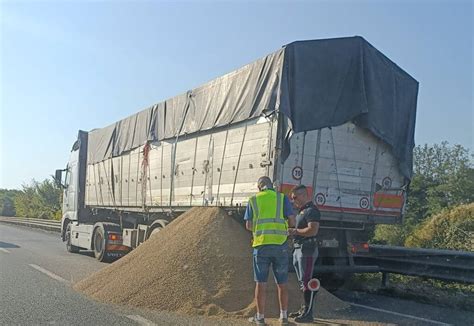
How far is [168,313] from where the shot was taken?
712 centimetres

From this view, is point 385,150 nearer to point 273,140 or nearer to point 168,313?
point 273,140

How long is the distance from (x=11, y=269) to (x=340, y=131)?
7555 mm

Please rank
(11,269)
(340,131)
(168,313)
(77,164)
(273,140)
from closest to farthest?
(168,313) < (273,140) < (340,131) < (11,269) < (77,164)

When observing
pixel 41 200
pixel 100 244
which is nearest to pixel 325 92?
pixel 100 244

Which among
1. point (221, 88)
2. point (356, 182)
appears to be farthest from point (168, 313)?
point (221, 88)

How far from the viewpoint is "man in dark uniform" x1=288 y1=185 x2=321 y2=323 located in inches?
267

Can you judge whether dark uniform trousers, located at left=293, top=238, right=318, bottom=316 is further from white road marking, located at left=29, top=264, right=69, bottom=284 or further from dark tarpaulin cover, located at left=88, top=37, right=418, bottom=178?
white road marking, located at left=29, top=264, right=69, bottom=284

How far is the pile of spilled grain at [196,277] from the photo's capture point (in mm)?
7297

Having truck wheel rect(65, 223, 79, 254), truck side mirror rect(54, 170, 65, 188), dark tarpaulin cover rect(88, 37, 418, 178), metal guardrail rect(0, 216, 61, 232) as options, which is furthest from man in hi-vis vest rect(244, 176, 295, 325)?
metal guardrail rect(0, 216, 61, 232)

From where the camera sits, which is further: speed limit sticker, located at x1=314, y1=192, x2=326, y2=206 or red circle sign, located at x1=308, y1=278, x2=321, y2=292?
speed limit sticker, located at x1=314, y1=192, x2=326, y2=206

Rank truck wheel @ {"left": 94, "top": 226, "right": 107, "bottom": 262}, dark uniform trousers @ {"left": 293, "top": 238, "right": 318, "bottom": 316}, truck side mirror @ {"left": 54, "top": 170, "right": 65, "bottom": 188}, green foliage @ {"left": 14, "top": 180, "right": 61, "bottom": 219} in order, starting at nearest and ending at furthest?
dark uniform trousers @ {"left": 293, "top": 238, "right": 318, "bottom": 316} < truck wheel @ {"left": 94, "top": 226, "right": 107, "bottom": 262} < truck side mirror @ {"left": 54, "top": 170, "right": 65, "bottom": 188} < green foliage @ {"left": 14, "top": 180, "right": 61, "bottom": 219}

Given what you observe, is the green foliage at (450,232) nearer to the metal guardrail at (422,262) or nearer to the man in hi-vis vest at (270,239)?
the metal guardrail at (422,262)

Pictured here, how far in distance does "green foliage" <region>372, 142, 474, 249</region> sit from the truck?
18662mm

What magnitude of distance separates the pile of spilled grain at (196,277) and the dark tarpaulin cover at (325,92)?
6.48 feet
